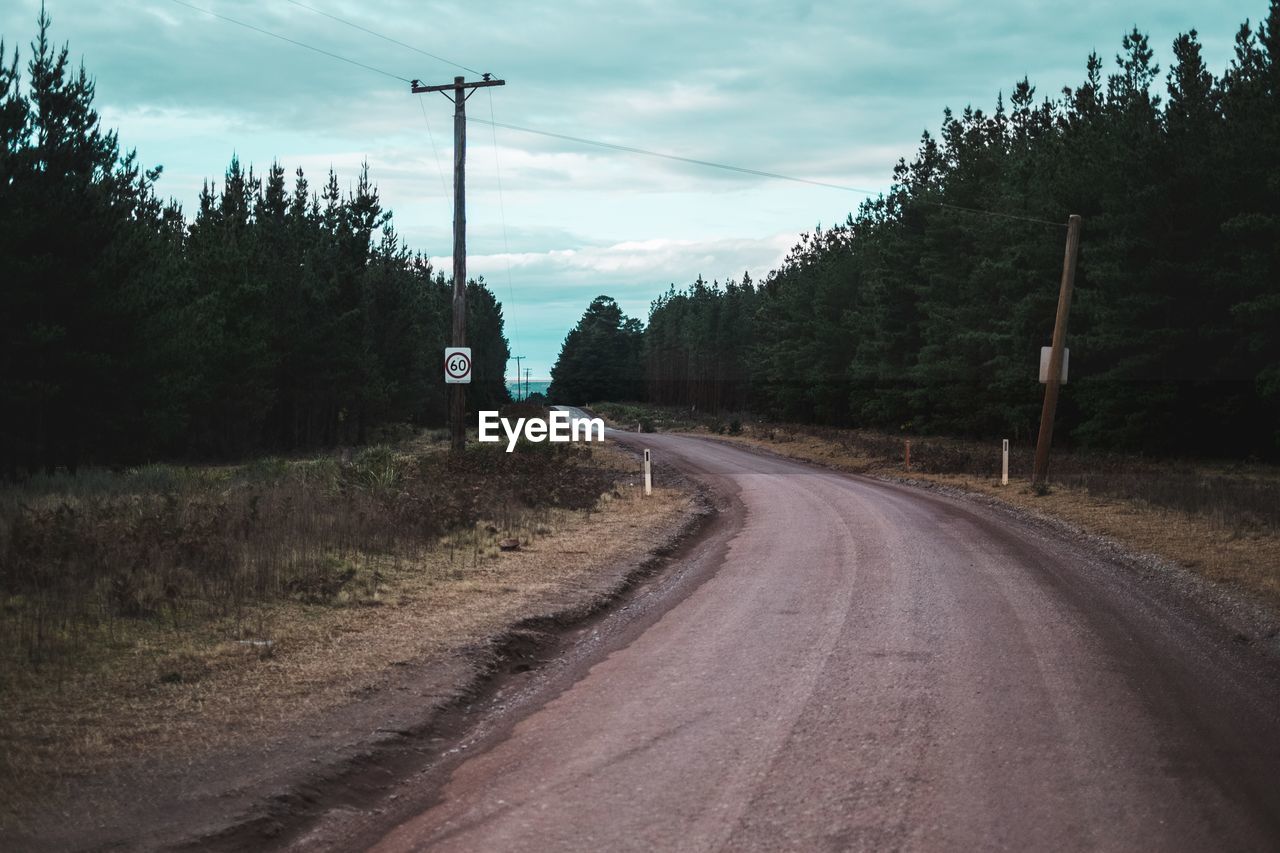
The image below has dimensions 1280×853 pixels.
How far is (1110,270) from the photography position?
1280 inches

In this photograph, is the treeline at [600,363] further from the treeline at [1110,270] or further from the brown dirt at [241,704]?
the brown dirt at [241,704]

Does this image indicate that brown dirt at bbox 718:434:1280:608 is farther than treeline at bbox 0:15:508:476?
No

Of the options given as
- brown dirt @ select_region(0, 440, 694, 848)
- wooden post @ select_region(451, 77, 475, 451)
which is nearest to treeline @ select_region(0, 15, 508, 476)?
wooden post @ select_region(451, 77, 475, 451)

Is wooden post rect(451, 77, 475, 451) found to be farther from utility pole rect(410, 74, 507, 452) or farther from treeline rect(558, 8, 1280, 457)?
treeline rect(558, 8, 1280, 457)

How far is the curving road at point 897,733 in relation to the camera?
500cm

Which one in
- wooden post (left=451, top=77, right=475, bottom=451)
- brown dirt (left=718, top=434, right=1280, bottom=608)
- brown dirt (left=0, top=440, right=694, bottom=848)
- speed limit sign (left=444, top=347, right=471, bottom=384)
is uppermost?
wooden post (left=451, top=77, right=475, bottom=451)

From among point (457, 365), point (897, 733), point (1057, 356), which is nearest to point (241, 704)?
point (897, 733)

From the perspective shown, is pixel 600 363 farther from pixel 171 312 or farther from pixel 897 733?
pixel 897 733

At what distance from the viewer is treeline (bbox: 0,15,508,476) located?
2425 cm

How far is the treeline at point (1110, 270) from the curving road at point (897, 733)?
884 inches

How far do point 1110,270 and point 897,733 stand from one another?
29.8 m

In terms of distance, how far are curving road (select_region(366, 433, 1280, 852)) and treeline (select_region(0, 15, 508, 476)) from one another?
63.7 feet

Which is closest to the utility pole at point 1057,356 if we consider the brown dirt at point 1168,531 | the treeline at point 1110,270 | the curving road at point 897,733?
the brown dirt at point 1168,531

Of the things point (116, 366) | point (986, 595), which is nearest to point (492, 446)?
point (116, 366)
